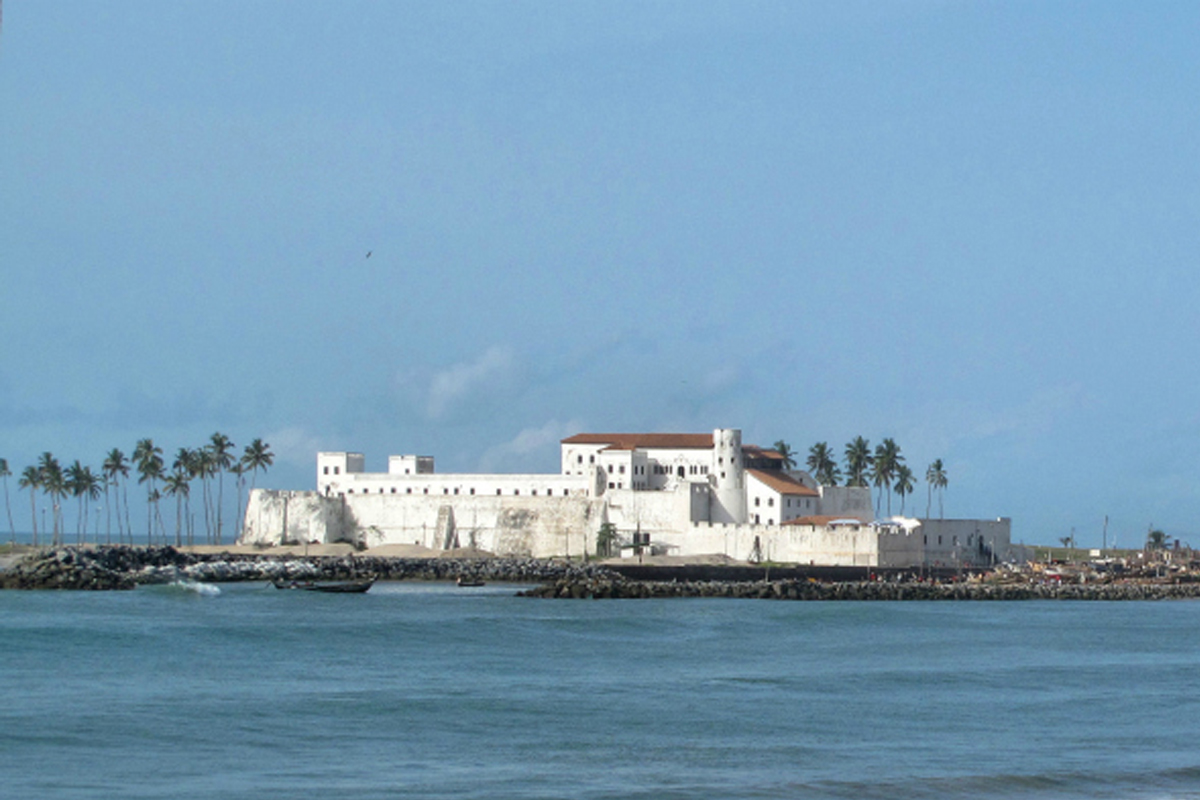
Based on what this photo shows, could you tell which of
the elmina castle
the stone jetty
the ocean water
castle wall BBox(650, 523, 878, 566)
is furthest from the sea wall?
the ocean water

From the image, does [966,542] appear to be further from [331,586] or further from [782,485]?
[331,586]

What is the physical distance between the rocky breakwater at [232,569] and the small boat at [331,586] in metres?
3.05

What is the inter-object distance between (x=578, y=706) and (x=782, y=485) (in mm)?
A: 57777

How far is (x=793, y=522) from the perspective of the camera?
8919cm

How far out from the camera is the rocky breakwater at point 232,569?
234 feet

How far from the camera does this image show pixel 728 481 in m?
91.4

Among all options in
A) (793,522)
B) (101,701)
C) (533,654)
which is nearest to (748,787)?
(101,701)

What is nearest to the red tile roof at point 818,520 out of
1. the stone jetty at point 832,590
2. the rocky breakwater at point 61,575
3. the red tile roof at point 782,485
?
the red tile roof at point 782,485

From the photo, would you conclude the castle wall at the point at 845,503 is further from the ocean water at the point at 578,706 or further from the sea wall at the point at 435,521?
the ocean water at the point at 578,706

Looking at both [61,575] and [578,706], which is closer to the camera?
[578,706]

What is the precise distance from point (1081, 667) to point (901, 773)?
64.5 feet

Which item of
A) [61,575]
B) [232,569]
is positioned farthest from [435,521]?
[61,575]

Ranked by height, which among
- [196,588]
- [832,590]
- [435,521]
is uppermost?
[435,521]

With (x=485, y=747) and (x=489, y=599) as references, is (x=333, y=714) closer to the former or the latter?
(x=485, y=747)
